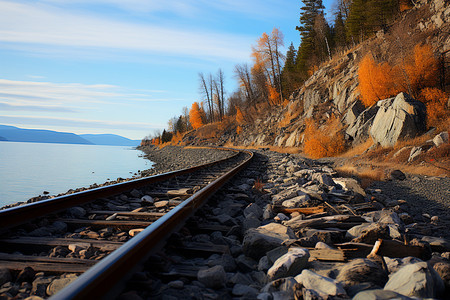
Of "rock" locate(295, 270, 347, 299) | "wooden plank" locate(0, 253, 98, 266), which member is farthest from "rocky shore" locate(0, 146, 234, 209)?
"rock" locate(295, 270, 347, 299)

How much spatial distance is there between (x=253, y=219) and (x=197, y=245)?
1.05 metres

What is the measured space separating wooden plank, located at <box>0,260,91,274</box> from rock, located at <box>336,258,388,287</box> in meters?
1.86

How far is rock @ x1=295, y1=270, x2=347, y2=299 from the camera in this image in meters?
1.79

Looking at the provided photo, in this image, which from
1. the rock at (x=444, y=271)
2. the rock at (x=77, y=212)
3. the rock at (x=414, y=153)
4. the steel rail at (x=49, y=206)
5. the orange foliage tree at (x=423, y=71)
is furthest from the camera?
the orange foliage tree at (x=423, y=71)

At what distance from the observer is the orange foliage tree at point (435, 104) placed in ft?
46.5

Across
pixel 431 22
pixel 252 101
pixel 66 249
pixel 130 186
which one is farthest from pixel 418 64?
pixel 252 101

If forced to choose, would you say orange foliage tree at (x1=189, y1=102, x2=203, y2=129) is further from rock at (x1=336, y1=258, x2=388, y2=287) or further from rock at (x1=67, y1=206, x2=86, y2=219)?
rock at (x1=336, y1=258, x2=388, y2=287)

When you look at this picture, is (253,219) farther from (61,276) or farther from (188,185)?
(188,185)

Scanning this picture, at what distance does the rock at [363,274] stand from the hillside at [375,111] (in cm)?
886

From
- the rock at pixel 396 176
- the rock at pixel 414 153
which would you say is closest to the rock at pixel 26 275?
the rock at pixel 396 176

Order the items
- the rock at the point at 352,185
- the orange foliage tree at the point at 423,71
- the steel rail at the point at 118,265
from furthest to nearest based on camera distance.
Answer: the orange foliage tree at the point at 423,71 → the rock at the point at 352,185 → the steel rail at the point at 118,265

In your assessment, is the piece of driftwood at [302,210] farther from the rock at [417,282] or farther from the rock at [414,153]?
the rock at [414,153]

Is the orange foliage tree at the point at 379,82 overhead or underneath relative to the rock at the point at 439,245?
overhead

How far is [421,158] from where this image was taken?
34.6 feet
